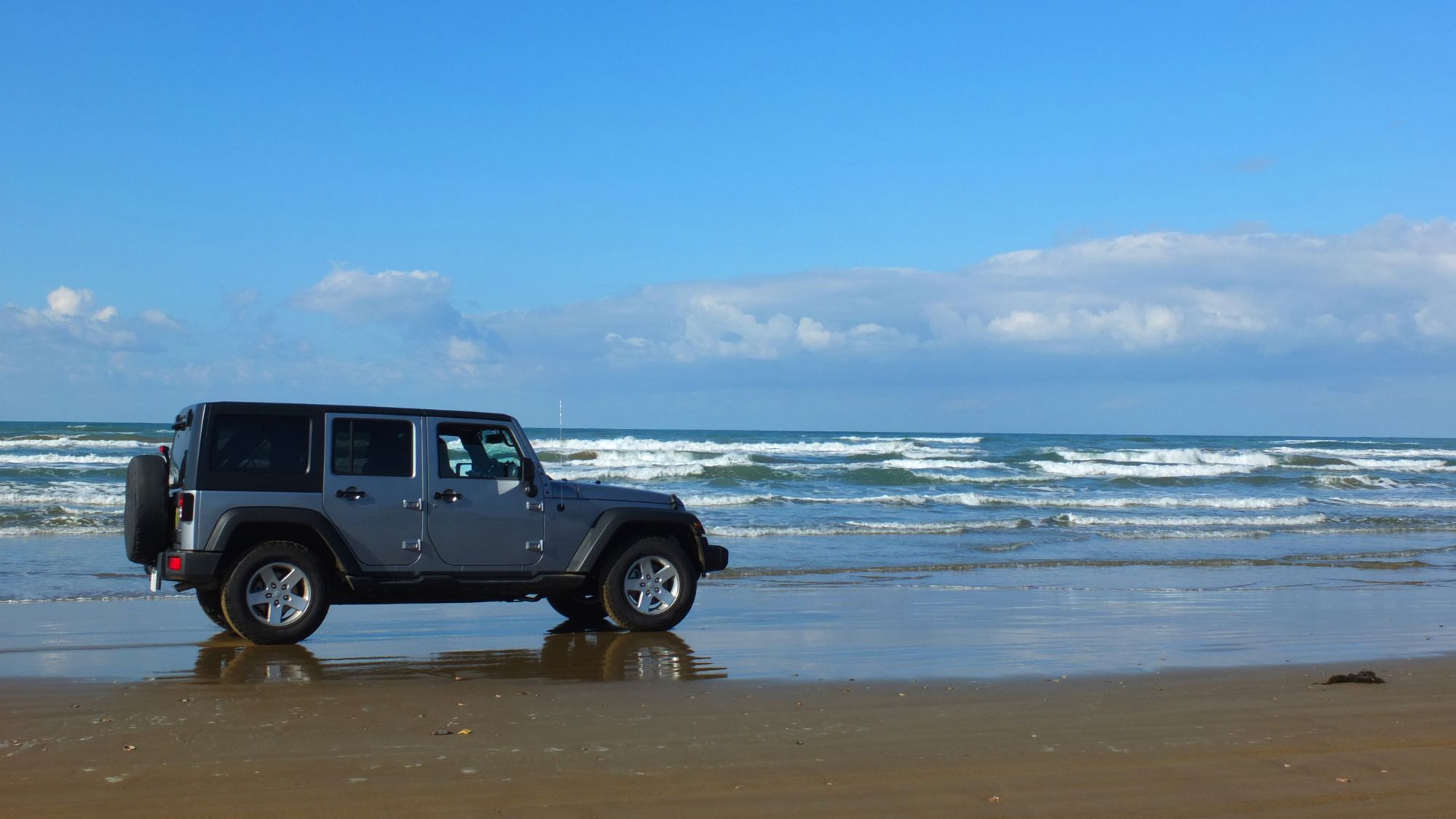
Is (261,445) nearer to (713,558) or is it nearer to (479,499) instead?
(479,499)

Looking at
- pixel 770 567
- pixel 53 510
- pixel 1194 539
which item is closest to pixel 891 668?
pixel 770 567

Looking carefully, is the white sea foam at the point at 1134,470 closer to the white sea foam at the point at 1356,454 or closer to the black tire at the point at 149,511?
the white sea foam at the point at 1356,454

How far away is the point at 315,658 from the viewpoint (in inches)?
326

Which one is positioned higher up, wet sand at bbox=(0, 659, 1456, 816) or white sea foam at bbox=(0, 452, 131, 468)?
white sea foam at bbox=(0, 452, 131, 468)

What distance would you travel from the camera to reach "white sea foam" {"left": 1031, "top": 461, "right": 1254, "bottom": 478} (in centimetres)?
3653

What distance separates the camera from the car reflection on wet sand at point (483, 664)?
7602 millimetres

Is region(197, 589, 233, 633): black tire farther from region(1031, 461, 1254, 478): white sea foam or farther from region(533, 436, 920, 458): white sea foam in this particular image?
region(533, 436, 920, 458): white sea foam

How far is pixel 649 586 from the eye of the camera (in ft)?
31.9

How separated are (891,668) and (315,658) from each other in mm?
3864

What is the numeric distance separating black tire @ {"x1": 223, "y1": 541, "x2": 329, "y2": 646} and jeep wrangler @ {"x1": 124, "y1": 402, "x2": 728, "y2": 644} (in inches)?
0.4

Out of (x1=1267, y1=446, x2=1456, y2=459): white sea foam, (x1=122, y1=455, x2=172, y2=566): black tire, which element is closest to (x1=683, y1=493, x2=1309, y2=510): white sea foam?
(x1=122, y1=455, x2=172, y2=566): black tire

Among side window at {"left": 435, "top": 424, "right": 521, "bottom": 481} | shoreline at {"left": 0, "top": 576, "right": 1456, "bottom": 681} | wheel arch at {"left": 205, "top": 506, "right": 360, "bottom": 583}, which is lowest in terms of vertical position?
shoreline at {"left": 0, "top": 576, "right": 1456, "bottom": 681}

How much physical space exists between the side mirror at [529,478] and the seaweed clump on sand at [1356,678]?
551cm

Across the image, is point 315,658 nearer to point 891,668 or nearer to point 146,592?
point 891,668
